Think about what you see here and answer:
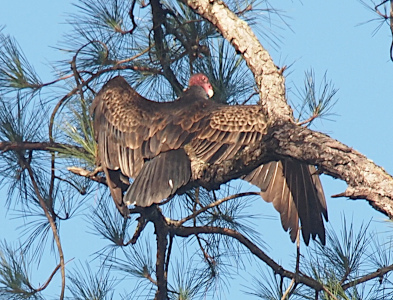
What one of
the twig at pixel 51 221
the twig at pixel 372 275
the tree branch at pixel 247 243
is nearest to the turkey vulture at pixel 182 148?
the tree branch at pixel 247 243

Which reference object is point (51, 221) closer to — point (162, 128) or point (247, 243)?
point (162, 128)

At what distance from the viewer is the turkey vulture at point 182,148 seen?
4.01 meters

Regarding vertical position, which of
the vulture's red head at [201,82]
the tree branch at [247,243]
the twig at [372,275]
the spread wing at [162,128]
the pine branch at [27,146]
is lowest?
the twig at [372,275]

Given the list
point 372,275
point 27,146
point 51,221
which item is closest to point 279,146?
point 372,275

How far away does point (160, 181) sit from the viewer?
3.98 metres

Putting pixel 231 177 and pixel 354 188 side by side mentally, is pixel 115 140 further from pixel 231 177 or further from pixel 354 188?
pixel 354 188

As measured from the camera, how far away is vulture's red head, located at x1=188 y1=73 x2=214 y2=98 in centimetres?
454

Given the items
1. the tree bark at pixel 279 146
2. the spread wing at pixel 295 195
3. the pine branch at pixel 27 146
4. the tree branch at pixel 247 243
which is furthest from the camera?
the spread wing at pixel 295 195

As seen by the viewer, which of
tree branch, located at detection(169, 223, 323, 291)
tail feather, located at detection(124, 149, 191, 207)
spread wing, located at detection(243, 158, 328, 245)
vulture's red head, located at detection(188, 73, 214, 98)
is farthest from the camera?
vulture's red head, located at detection(188, 73, 214, 98)

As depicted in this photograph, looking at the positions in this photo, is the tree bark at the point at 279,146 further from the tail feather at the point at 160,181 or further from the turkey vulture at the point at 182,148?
the turkey vulture at the point at 182,148

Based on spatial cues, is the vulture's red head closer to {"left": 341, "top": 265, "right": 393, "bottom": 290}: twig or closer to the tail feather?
the tail feather

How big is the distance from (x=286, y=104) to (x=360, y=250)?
732 mm

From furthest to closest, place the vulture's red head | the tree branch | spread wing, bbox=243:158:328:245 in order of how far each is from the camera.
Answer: the vulture's red head → spread wing, bbox=243:158:328:245 → the tree branch

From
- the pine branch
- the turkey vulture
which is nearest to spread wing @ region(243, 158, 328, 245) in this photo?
the turkey vulture
